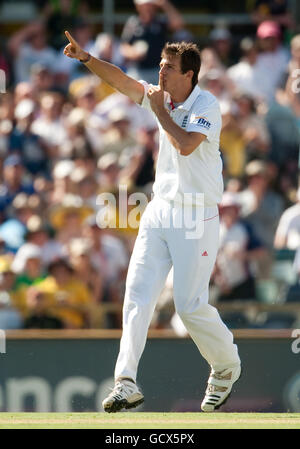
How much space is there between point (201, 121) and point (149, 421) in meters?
1.73

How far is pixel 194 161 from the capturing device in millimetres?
5973

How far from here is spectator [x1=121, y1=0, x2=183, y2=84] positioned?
12039mm

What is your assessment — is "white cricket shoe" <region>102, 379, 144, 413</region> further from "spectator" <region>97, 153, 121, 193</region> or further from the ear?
"spectator" <region>97, 153, 121, 193</region>

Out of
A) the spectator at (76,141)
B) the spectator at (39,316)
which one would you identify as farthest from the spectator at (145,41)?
the spectator at (39,316)

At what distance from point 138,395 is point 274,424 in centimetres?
78

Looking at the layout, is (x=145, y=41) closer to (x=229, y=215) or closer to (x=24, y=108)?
(x=24, y=108)

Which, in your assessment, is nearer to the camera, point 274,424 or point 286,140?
point 274,424

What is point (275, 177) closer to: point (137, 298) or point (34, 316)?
point (34, 316)

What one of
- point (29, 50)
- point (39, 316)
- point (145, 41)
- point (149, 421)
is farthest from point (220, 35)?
point (149, 421)

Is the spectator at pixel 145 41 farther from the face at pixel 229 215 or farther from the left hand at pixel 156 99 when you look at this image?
the left hand at pixel 156 99

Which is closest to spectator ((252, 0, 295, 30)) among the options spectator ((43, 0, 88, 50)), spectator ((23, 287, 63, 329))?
spectator ((43, 0, 88, 50))

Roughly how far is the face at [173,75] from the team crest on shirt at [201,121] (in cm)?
25
